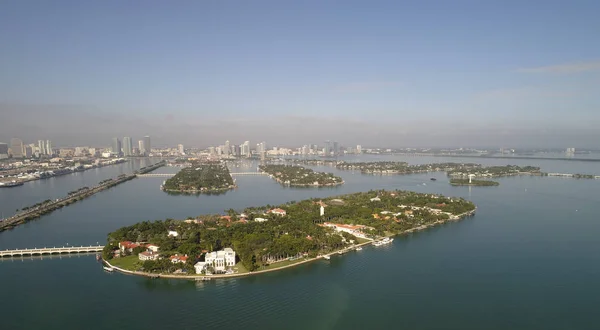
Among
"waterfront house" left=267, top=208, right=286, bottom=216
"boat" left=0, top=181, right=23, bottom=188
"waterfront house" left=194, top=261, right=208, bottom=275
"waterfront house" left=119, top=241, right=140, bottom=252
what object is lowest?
"waterfront house" left=194, top=261, right=208, bottom=275

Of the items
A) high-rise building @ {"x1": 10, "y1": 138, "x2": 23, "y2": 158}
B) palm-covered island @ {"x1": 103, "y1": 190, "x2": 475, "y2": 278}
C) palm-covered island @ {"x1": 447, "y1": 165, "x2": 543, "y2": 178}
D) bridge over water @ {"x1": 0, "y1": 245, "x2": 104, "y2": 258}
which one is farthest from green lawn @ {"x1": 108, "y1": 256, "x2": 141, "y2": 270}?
high-rise building @ {"x1": 10, "y1": 138, "x2": 23, "y2": 158}

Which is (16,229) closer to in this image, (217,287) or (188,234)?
(188,234)

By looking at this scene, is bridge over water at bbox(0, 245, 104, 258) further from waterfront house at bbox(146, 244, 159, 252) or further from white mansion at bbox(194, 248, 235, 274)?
white mansion at bbox(194, 248, 235, 274)

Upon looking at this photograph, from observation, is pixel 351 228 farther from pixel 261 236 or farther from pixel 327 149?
pixel 327 149

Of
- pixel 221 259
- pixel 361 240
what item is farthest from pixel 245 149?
pixel 221 259

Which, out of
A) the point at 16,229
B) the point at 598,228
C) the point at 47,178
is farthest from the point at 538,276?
the point at 47,178

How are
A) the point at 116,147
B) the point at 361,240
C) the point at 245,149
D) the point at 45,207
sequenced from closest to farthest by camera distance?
the point at 361,240 < the point at 45,207 < the point at 245,149 < the point at 116,147
